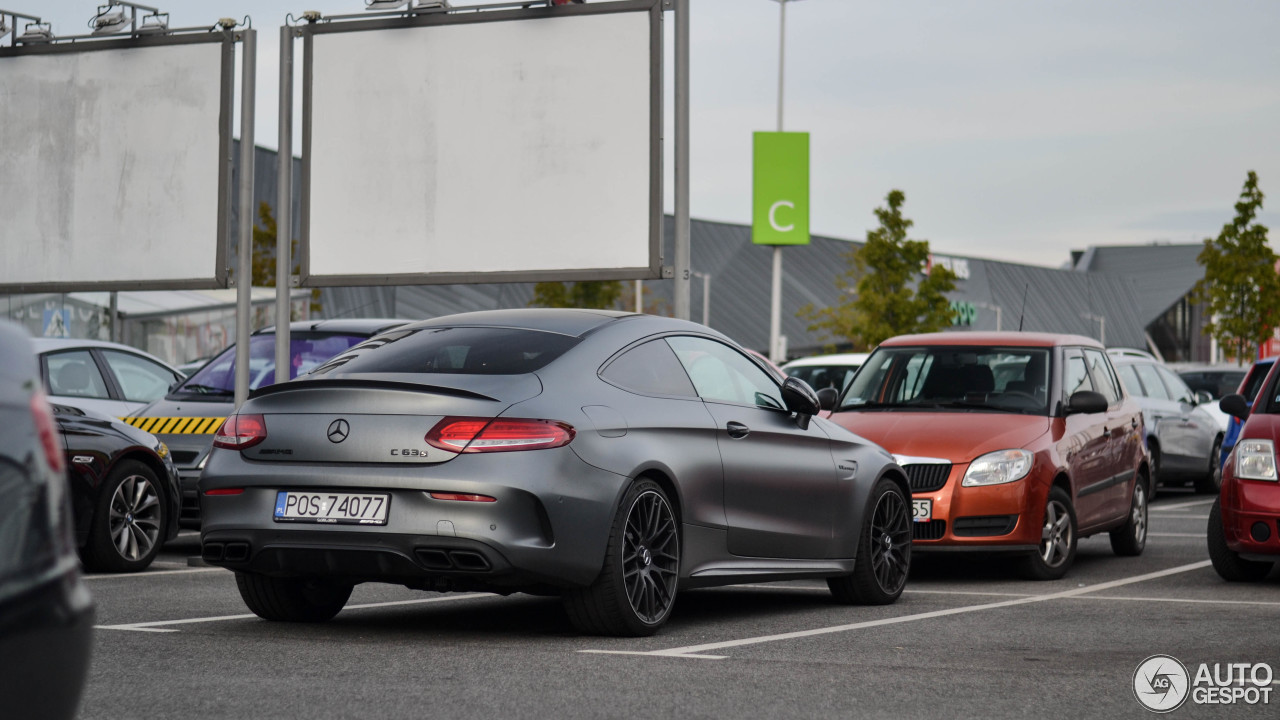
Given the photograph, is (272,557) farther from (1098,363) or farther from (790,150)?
(790,150)

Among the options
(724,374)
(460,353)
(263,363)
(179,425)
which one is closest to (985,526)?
(724,374)

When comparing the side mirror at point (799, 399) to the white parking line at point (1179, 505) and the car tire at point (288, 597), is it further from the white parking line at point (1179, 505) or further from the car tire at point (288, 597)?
the white parking line at point (1179, 505)

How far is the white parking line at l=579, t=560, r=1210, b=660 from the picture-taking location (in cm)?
684

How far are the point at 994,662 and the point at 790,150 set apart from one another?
40.9 meters

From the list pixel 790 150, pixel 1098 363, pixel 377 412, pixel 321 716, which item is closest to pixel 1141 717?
pixel 321 716

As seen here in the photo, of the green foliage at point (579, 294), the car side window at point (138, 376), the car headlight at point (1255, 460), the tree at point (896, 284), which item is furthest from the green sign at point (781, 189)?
the car headlight at point (1255, 460)

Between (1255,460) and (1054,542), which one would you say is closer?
(1255,460)

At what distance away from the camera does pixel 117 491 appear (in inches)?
426

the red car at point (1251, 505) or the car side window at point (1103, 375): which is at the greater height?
the car side window at point (1103, 375)

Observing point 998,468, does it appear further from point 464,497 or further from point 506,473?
point 464,497

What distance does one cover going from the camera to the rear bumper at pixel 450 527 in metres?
6.74

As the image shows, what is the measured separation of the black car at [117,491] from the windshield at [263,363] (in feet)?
8.13

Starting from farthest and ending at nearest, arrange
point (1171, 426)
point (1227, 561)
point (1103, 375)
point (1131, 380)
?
point (1171, 426)
point (1131, 380)
point (1103, 375)
point (1227, 561)

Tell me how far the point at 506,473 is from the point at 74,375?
29.2 feet
